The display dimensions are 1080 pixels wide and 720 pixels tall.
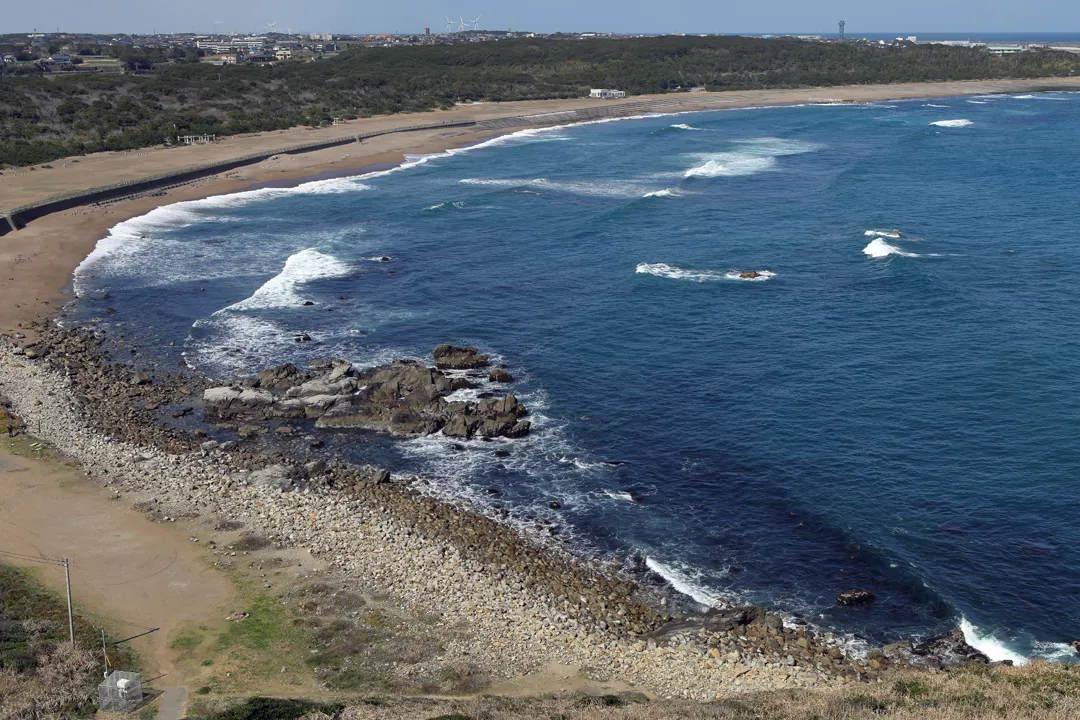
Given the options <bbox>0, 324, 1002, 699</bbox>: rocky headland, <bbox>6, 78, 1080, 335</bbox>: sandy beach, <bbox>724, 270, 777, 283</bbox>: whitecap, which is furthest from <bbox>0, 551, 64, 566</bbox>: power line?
<bbox>724, 270, 777, 283</bbox>: whitecap

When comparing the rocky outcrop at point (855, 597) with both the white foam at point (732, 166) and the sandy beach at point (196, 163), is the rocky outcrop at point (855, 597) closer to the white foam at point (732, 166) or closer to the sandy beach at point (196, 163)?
the sandy beach at point (196, 163)

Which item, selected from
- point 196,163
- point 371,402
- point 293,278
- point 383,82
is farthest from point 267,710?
point 383,82

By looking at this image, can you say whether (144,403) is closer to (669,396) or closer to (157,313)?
(157,313)

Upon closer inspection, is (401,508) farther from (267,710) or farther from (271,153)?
(271,153)

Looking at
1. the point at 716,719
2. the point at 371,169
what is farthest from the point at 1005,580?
the point at 371,169

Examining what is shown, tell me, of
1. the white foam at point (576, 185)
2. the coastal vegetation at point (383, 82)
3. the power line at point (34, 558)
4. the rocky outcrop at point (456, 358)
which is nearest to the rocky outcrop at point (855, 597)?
the rocky outcrop at point (456, 358)

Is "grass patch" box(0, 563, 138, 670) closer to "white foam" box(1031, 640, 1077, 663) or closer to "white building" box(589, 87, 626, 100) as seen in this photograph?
"white foam" box(1031, 640, 1077, 663)
